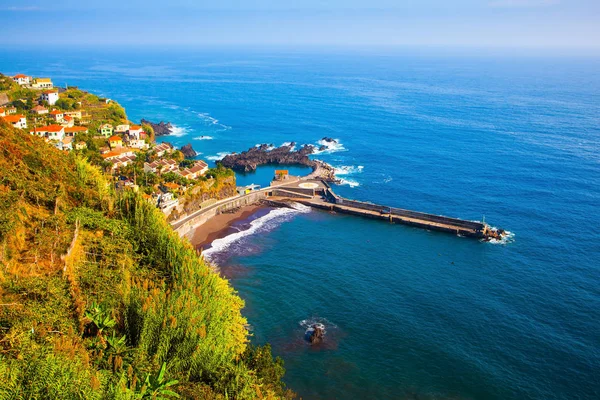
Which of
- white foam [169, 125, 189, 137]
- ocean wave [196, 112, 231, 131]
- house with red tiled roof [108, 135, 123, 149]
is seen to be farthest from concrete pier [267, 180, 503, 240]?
ocean wave [196, 112, 231, 131]

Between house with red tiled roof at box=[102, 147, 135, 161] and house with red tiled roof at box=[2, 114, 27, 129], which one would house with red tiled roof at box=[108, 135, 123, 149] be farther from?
house with red tiled roof at box=[2, 114, 27, 129]

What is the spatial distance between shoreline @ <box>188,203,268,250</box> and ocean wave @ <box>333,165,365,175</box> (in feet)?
81.4

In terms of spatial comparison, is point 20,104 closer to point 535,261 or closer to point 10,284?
point 10,284

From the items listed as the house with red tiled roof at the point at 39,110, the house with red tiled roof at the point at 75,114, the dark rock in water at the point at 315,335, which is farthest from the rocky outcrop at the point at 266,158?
the dark rock in water at the point at 315,335

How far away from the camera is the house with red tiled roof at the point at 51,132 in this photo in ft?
258

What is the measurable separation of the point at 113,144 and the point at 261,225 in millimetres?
37945

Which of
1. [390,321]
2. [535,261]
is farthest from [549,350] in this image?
[535,261]

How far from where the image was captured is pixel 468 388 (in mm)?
37969

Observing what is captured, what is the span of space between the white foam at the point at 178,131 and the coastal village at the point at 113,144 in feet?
63.2

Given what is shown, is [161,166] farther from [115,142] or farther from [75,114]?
[75,114]

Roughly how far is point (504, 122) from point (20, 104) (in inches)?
5081

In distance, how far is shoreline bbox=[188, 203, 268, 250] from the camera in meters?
64.6

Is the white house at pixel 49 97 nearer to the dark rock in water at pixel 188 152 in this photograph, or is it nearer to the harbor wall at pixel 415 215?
the dark rock in water at pixel 188 152

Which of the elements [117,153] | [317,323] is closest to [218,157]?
[117,153]
